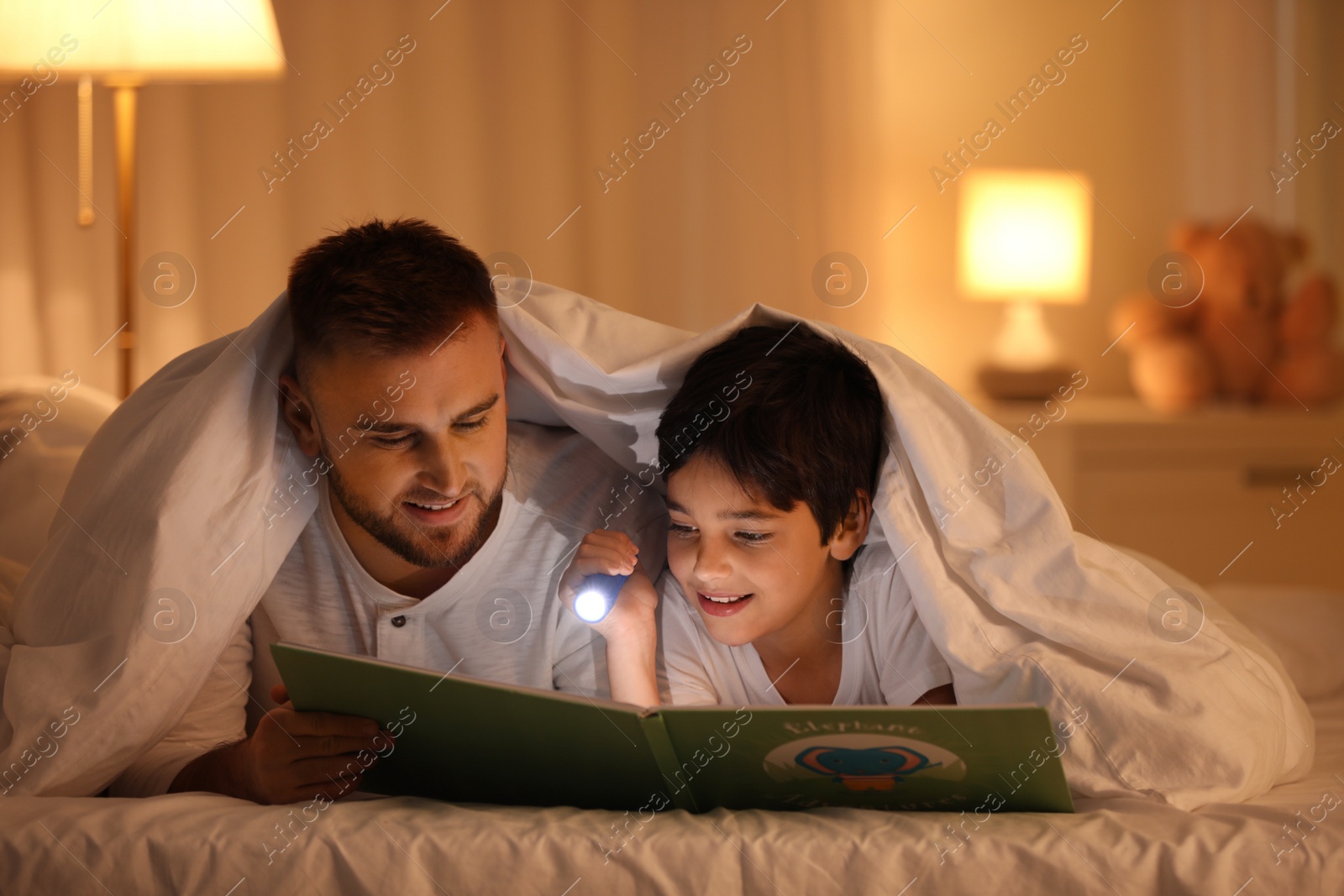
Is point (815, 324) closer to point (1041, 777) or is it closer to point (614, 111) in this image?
point (1041, 777)

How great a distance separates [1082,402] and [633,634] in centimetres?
179

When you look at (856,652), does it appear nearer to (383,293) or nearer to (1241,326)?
(383,293)

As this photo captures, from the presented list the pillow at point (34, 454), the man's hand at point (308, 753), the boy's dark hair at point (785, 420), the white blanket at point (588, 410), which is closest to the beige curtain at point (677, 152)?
the pillow at point (34, 454)

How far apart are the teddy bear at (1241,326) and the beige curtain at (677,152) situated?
0.15 meters

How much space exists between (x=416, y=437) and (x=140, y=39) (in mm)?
944

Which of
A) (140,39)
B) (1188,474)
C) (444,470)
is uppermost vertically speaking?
(140,39)

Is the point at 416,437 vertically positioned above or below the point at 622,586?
above

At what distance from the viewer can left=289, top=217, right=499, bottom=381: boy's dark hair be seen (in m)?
0.98

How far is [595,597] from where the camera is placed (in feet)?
3.32

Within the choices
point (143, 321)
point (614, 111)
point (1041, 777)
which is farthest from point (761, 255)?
point (1041, 777)

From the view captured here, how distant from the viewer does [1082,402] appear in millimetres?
2498

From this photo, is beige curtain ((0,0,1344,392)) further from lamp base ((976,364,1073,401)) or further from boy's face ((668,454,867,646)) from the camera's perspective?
boy's face ((668,454,867,646))

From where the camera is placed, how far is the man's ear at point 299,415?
1025mm

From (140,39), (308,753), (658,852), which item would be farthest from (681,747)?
(140,39)
